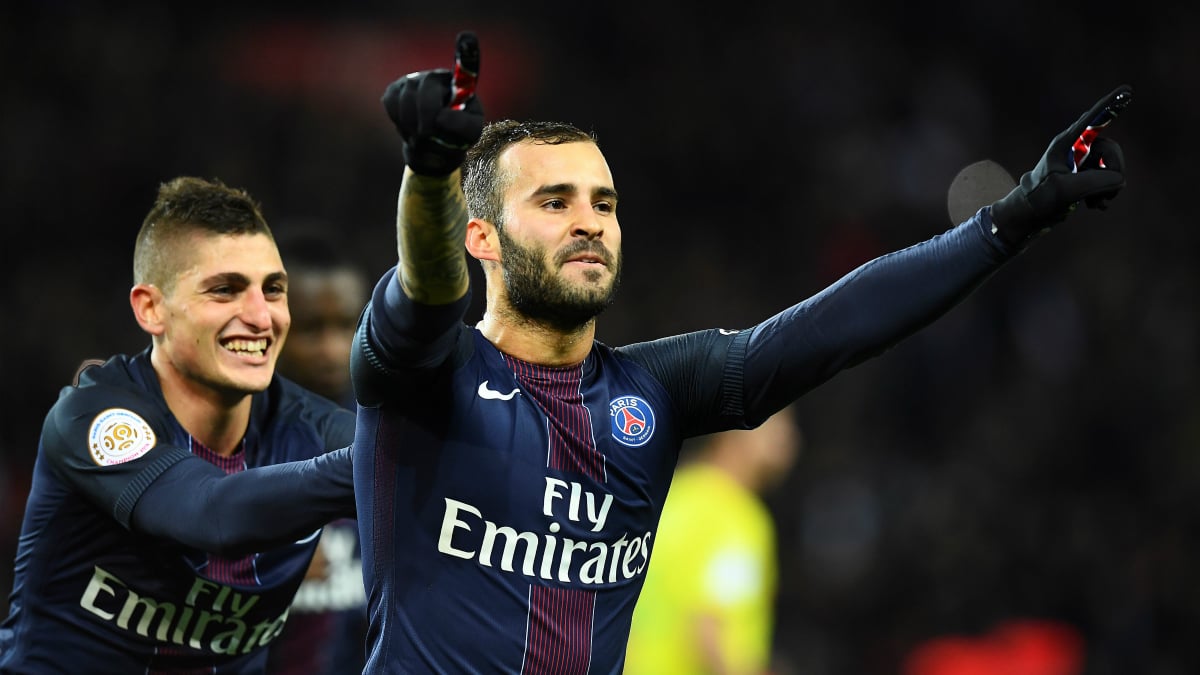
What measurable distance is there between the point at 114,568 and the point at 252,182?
7.04m

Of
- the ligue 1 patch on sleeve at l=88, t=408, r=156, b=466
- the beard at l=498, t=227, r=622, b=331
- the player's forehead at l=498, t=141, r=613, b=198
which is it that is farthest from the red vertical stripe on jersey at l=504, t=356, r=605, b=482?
the ligue 1 patch on sleeve at l=88, t=408, r=156, b=466

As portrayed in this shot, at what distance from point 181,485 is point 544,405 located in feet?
3.14

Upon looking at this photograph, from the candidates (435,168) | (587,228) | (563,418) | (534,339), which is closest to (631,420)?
(563,418)

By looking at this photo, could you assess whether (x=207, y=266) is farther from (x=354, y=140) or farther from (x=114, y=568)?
(x=354, y=140)

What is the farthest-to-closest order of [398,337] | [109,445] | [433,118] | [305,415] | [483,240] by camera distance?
[305,415] → [109,445] → [483,240] → [398,337] → [433,118]

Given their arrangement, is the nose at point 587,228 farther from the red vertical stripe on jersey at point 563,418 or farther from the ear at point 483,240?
the red vertical stripe on jersey at point 563,418

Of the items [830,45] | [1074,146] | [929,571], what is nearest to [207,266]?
[1074,146]

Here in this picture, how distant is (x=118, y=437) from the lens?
3.39 m

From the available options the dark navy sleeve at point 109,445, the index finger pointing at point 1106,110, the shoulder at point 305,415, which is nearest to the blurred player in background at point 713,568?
the shoulder at point 305,415

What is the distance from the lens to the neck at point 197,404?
3709 millimetres

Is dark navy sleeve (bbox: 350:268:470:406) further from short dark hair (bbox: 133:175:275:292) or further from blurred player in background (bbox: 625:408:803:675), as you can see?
blurred player in background (bbox: 625:408:803:675)

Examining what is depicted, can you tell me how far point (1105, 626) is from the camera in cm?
840

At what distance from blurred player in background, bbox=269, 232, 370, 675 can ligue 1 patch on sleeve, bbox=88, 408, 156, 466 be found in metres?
1.34

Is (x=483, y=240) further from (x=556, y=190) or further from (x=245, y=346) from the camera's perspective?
(x=245, y=346)
